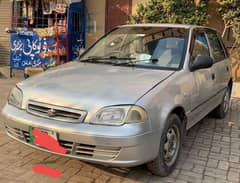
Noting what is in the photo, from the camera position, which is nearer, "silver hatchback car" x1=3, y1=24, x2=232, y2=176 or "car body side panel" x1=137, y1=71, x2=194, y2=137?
"silver hatchback car" x1=3, y1=24, x2=232, y2=176

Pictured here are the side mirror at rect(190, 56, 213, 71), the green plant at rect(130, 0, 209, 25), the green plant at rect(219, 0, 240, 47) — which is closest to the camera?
the side mirror at rect(190, 56, 213, 71)

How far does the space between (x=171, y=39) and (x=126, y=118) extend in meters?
1.69

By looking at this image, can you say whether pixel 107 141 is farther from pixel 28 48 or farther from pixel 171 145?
pixel 28 48

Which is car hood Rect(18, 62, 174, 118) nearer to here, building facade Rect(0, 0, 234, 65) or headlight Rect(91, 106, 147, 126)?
headlight Rect(91, 106, 147, 126)

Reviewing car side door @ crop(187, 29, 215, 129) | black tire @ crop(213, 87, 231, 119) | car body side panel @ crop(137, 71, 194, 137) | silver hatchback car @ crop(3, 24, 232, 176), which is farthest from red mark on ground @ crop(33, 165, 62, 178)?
black tire @ crop(213, 87, 231, 119)

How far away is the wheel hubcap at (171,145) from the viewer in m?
3.55

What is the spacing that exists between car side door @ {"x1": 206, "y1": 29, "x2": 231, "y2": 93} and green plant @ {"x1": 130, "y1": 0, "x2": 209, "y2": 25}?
2786mm

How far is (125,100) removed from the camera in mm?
3137

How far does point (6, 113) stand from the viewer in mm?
3539

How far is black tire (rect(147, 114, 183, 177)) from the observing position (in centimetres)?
338

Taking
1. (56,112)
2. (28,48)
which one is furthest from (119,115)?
(28,48)

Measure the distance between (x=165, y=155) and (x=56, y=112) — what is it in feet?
3.86

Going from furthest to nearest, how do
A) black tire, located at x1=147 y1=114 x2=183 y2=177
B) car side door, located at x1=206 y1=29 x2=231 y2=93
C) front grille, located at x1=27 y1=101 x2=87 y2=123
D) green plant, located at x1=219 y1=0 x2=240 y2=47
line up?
green plant, located at x1=219 y1=0 x2=240 y2=47 < car side door, located at x1=206 y1=29 x2=231 y2=93 < black tire, located at x1=147 y1=114 x2=183 y2=177 < front grille, located at x1=27 y1=101 x2=87 y2=123

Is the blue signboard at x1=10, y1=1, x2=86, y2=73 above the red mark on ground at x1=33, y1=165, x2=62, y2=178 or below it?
above
